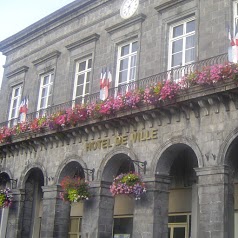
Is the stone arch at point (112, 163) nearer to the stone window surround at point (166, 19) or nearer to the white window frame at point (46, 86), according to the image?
the stone window surround at point (166, 19)

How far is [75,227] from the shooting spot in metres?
19.5

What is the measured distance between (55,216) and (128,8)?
8345 millimetres

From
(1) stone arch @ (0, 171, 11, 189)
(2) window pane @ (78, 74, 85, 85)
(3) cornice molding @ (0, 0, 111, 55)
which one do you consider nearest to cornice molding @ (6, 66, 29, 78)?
(3) cornice molding @ (0, 0, 111, 55)

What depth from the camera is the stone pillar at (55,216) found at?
698 inches

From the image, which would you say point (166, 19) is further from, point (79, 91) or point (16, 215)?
point (16, 215)

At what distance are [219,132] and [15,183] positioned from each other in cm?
1056

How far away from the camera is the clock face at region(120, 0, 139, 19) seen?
1814 centimetres

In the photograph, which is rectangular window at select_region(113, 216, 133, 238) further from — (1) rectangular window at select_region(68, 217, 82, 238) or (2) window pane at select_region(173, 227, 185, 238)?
(1) rectangular window at select_region(68, 217, 82, 238)


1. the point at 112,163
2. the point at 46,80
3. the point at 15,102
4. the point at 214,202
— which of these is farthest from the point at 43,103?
the point at 214,202

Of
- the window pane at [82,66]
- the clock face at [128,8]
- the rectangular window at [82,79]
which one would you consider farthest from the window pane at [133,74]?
the window pane at [82,66]

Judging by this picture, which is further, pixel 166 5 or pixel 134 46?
pixel 134 46

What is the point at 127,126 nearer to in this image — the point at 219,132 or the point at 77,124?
the point at 77,124

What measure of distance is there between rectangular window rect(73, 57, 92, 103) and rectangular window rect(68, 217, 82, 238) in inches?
190

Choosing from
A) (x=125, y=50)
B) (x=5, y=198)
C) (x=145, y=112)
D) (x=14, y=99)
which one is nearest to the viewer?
(x=145, y=112)
